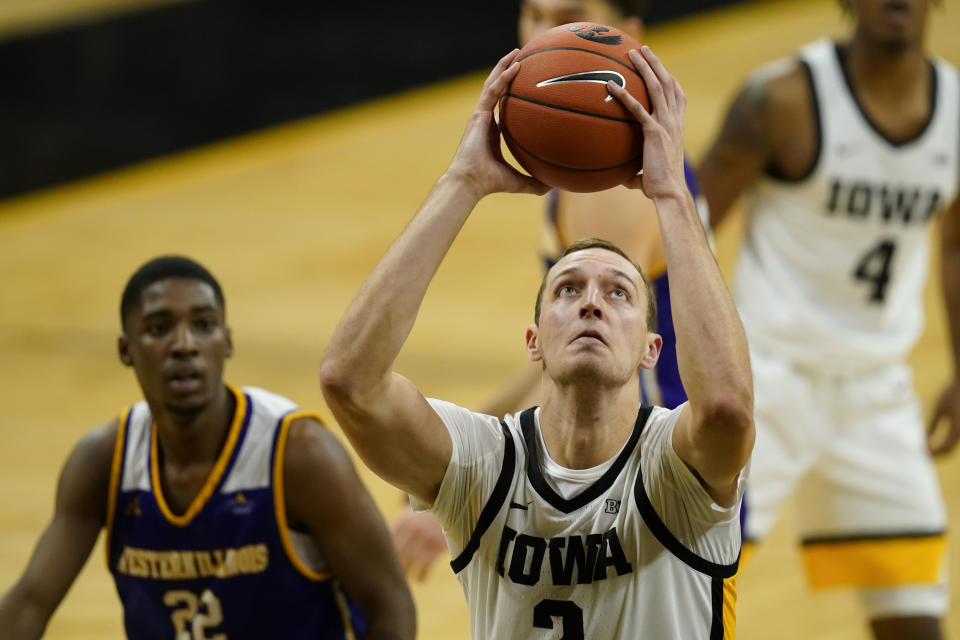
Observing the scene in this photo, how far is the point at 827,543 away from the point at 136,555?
2296 millimetres

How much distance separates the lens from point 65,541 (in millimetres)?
3527

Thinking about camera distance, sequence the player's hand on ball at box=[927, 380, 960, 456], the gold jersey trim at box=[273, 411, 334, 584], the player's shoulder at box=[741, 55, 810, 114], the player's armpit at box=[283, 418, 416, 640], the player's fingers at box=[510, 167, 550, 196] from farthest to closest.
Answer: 1. the player's hand on ball at box=[927, 380, 960, 456]
2. the player's shoulder at box=[741, 55, 810, 114]
3. the gold jersey trim at box=[273, 411, 334, 584]
4. the player's armpit at box=[283, 418, 416, 640]
5. the player's fingers at box=[510, 167, 550, 196]

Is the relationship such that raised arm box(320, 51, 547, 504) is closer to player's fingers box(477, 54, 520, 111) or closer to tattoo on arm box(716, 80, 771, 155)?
player's fingers box(477, 54, 520, 111)

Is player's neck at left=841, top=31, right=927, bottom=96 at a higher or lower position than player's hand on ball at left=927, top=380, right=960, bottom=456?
higher

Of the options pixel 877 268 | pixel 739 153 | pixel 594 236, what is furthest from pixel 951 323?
pixel 594 236

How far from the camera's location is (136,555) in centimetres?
355

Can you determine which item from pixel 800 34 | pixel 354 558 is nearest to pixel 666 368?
pixel 354 558

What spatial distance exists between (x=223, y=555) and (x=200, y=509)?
0.41 ft

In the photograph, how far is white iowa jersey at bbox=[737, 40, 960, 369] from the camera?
472 centimetres

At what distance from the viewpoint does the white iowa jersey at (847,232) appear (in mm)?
4723

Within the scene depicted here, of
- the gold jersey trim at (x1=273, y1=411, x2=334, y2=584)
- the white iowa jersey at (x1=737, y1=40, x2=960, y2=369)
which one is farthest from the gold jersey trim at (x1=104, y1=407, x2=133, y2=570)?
the white iowa jersey at (x1=737, y1=40, x2=960, y2=369)

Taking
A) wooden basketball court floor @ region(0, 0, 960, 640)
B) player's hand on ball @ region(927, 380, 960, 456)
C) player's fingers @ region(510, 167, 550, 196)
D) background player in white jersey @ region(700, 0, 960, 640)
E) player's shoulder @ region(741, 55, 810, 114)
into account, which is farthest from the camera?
wooden basketball court floor @ region(0, 0, 960, 640)

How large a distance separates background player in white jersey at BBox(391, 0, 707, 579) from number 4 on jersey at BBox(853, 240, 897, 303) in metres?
1.12

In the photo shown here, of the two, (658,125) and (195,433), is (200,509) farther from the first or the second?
(658,125)
